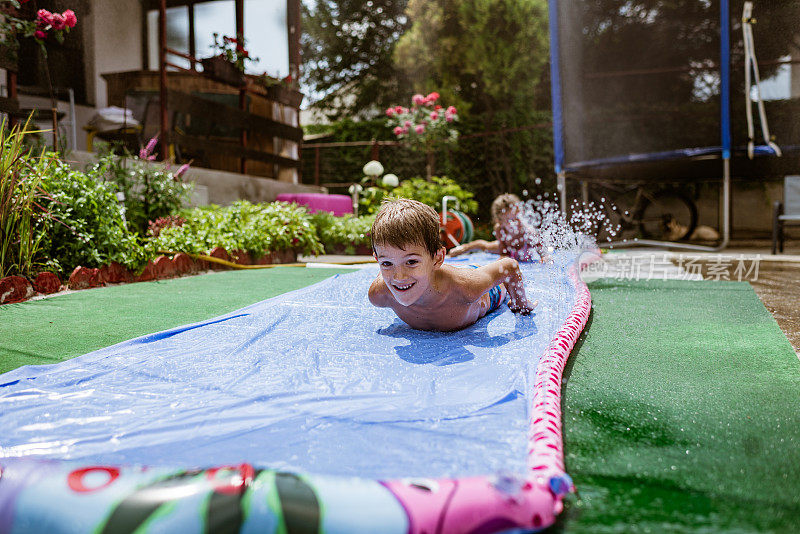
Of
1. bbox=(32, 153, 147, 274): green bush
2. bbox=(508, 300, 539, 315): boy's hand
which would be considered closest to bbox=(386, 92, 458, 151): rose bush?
bbox=(32, 153, 147, 274): green bush

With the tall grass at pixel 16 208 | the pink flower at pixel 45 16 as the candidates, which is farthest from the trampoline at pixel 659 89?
the pink flower at pixel 45 16

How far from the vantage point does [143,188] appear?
529 cm

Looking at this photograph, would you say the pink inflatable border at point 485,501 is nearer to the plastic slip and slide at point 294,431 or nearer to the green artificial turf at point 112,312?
the plastic slip and slide at point 294,431

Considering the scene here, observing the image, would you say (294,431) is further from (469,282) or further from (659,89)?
(659,89)

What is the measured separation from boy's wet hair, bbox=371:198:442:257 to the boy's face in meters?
Result: 0.02

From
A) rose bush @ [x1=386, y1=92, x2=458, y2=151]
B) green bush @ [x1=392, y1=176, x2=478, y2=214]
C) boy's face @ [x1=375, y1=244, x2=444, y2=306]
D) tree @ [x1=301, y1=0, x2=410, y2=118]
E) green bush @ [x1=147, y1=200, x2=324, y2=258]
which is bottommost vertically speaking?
boy's face @ [x1=375, y1=244, x2=444, y2=306]

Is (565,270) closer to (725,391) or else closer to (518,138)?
(725,391)

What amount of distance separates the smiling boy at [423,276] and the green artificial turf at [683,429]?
467mm

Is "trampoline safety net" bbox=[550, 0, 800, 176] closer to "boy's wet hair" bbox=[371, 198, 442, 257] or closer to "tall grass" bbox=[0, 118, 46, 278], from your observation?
Result: "boy's wet hair" bbox=[371, 198, 442, 257]

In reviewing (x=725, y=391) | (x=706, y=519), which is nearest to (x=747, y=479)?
(x=706, y=519)

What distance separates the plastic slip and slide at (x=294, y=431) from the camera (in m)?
0.84

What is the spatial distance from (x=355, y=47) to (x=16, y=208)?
13362 millimetres

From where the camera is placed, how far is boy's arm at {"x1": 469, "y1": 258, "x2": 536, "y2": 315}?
2.22 meters

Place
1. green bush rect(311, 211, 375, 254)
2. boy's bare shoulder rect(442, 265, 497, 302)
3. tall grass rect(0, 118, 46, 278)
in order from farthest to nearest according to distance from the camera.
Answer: green bush rect(311, 211, 375, 254), tall grass rect(0, 118, 46, 278), boy's bare shoulder rect(442, 265, 497, 302)
